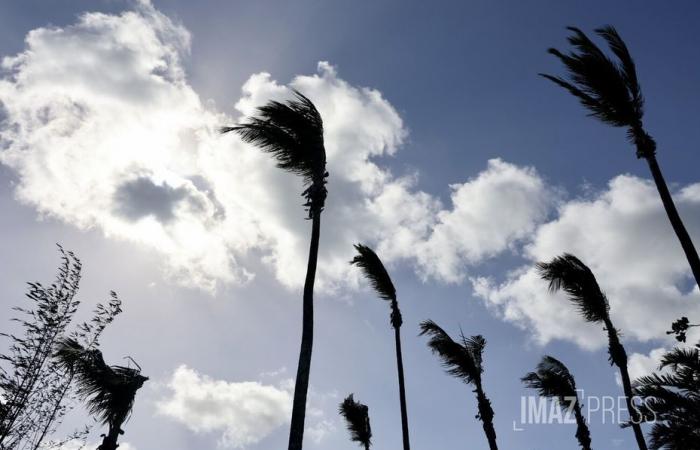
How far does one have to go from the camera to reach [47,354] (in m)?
13.4

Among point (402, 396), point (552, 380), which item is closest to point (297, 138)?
point (402, 396)

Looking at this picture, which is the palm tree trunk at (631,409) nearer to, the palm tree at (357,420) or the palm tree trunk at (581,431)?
the palm tree trunk at (581,431)

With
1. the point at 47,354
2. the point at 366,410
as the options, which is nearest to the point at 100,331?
the point at 47,354

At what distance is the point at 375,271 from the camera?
1905 centimetres

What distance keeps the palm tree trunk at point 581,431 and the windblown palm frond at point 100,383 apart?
21658mm

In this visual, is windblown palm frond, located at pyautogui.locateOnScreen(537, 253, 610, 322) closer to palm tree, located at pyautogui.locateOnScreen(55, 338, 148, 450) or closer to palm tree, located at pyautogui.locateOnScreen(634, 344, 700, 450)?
palm tree, located at pyautogui.locateOnScreen(634, 344, 700, 450)

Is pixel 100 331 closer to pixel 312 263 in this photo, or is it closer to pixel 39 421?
pixel 39 421

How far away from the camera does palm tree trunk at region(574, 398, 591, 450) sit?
23.2 meters

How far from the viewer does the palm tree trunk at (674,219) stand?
9234mm

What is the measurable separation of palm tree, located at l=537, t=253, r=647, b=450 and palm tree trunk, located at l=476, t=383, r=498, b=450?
540 cm

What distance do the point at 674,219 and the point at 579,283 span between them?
20.7 ft

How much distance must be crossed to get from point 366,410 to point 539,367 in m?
10.1

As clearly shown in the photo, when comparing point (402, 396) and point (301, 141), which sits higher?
point (301, 141)

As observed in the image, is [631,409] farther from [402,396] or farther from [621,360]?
[402,396]
